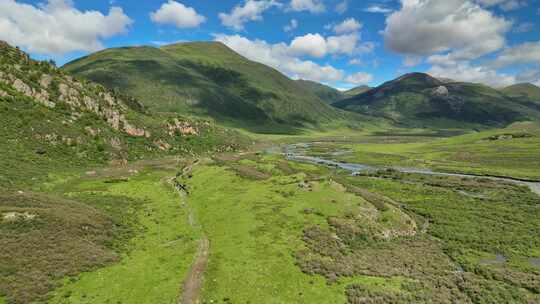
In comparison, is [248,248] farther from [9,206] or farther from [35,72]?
[35,72]

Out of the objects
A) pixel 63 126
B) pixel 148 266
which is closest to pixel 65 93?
pixel 63 126

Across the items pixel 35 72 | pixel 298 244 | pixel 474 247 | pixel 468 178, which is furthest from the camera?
pixel 468 178

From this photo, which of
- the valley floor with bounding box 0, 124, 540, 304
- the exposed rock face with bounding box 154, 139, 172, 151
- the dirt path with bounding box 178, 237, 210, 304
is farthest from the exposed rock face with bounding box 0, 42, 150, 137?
the dirt path with bounding box 178, 237, 210, 304

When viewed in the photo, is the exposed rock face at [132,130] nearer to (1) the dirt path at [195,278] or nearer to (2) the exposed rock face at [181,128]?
(2) the exposed rock face at [181,128]

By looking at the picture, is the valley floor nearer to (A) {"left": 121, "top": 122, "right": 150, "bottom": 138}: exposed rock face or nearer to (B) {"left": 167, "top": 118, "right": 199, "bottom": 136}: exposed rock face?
(A) {"left": 121, "top": 122, "right": 150, "bottom": 138}: exposed rock face

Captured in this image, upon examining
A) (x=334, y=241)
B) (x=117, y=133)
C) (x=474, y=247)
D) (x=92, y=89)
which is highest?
(x=92, y=89)

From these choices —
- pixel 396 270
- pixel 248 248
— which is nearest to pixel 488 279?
pixel 396 270
